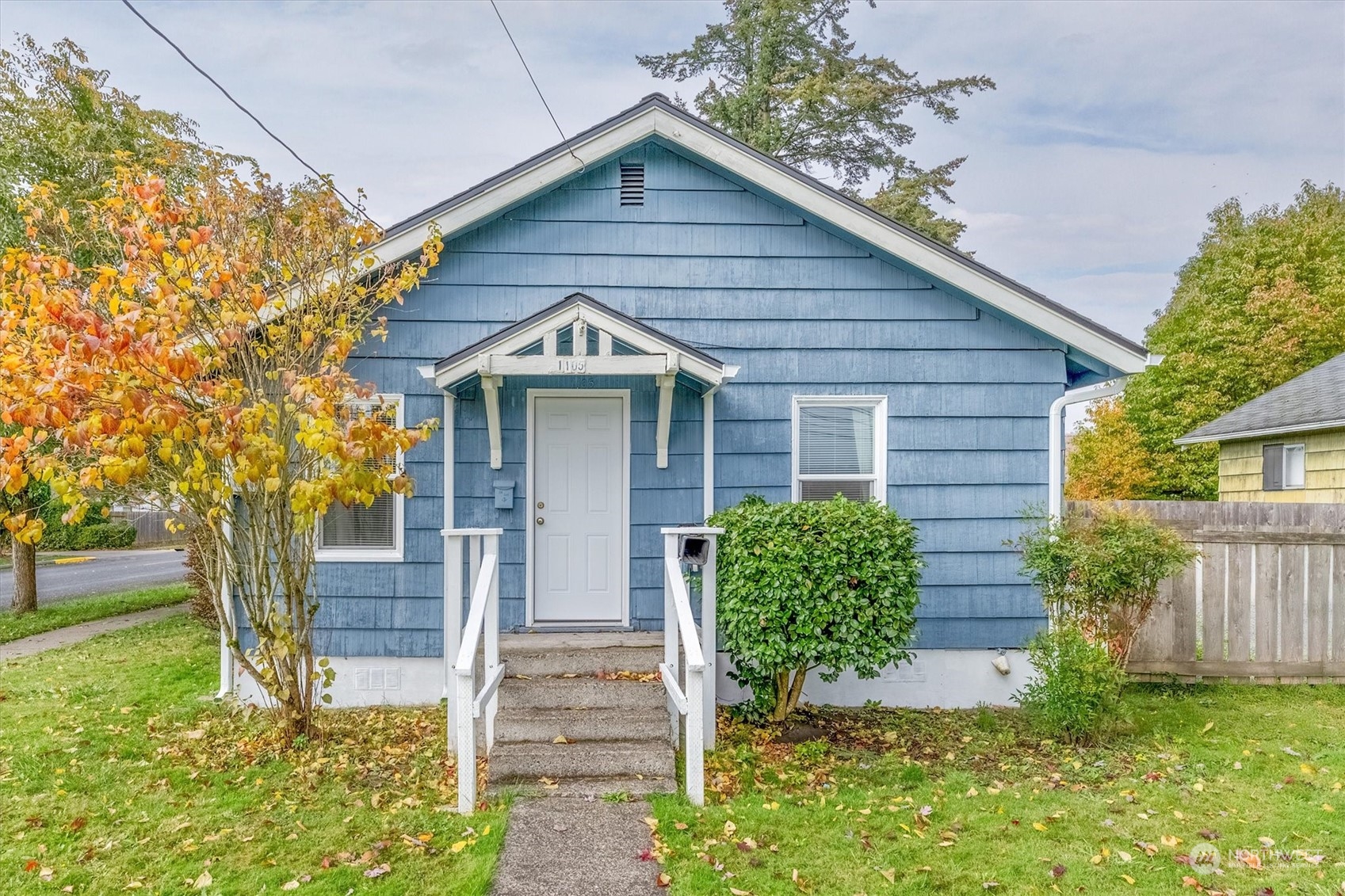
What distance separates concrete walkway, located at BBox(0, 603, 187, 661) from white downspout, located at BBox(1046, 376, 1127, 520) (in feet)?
35.5

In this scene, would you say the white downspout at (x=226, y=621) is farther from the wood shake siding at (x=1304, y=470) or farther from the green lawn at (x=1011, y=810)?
the wood shake siding at (x=1304, y=470)

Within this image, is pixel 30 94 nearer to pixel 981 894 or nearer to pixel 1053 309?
pixel 1053 309

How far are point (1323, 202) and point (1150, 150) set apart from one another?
10644mm

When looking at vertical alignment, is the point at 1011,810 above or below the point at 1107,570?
below

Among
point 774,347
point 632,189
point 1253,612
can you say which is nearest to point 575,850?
point 774,347

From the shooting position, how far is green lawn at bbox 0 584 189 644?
9898 mm

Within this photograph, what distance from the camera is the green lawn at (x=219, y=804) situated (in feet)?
11.2

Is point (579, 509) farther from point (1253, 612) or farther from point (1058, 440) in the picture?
point (1253, 612)

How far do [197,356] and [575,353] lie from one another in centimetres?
234

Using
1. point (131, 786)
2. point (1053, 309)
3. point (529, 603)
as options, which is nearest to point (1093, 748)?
point (1053, 309)

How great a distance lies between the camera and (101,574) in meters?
16.7

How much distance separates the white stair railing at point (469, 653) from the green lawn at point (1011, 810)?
1111mm

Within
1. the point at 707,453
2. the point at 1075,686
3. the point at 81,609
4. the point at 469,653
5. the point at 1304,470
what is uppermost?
the point at 707,453

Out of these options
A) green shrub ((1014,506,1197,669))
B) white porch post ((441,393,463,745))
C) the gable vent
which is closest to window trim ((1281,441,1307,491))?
green shrub ((1014,506,1197,669))
